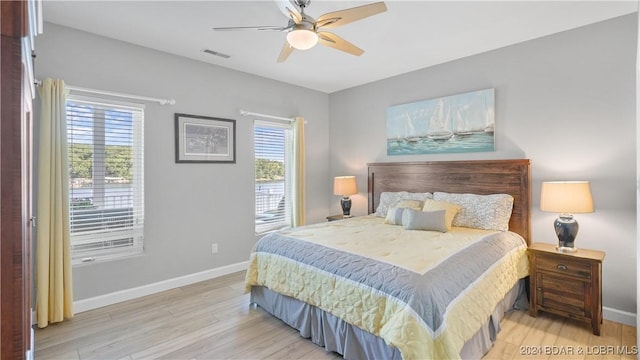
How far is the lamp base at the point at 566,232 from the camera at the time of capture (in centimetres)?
267

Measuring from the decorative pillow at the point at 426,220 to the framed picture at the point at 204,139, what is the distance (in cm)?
237

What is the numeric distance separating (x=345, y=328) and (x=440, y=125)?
2796mm

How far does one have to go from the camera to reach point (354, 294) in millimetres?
2041

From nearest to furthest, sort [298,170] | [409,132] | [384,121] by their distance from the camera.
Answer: [409,132], [384,121], [298,170]

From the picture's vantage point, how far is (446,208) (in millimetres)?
3297

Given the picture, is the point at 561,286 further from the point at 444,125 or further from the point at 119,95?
the point at 119,95

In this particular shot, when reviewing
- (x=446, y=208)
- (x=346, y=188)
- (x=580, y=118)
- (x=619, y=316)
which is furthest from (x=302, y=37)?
(x=619, y=316)

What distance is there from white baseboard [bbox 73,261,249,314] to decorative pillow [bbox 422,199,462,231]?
256cm

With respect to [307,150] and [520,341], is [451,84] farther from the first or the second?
[520,341]

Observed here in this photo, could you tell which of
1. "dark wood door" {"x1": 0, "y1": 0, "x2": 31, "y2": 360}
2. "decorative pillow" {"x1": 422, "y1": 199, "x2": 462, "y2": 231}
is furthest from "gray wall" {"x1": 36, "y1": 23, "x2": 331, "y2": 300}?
"dark wood door" {"x1": 0, "y1": 0, "x2": 31, "y2": 360}

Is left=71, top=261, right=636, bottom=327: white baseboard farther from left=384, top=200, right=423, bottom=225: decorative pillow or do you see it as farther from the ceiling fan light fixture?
the ceiling fan light fixture

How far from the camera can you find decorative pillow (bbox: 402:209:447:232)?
10.1ft

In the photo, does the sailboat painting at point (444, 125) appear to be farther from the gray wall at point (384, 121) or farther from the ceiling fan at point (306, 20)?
the ceiling fan at point (306, 20)

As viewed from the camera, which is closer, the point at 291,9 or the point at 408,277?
the point at 408,277
